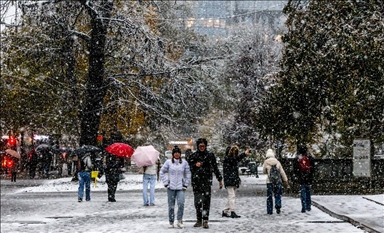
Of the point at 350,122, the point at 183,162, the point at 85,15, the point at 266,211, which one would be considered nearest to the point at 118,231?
the point at 183,162

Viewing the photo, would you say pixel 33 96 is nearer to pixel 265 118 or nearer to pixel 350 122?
pixel 265 118

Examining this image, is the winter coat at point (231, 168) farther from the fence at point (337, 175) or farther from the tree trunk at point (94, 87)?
the tree trunk at point (94, 87)

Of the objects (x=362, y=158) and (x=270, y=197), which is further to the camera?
(x=362, y=158)

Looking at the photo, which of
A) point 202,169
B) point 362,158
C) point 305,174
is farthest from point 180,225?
point 362,158

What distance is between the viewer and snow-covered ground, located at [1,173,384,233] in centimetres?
1559

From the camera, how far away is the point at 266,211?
19953 mm

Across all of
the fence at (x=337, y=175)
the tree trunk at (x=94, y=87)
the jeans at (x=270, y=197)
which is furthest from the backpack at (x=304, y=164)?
the tree trunk at (x=94, y=87)

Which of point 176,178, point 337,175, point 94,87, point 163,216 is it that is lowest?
point 163,216

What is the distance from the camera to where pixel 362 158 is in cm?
2667

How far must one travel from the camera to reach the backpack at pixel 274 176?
19.3 m

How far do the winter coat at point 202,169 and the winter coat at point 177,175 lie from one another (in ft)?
0.51

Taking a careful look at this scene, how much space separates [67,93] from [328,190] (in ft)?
47.5

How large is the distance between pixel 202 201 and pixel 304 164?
14.9ft

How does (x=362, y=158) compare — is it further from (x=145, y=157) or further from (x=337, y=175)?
(x=145, y=157)
